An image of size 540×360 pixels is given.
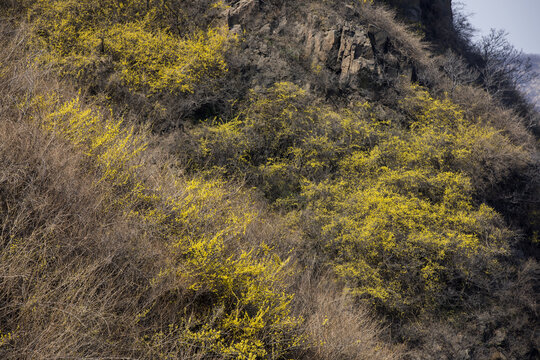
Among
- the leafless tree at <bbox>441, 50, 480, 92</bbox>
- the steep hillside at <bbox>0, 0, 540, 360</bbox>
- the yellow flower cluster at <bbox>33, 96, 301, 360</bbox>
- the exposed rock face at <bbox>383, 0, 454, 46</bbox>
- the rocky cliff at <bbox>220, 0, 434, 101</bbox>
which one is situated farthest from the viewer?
the exposed rock face at <bbox>383, 0, 454, 46</bbox>

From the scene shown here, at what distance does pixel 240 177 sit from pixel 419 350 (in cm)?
519

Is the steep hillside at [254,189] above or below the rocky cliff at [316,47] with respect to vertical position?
below

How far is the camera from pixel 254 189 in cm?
731

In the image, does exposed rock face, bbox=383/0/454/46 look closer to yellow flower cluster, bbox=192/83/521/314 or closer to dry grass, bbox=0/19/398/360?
yellow flower cluster, bbox=192/83/521/314

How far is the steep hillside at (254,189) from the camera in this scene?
257 centimetres

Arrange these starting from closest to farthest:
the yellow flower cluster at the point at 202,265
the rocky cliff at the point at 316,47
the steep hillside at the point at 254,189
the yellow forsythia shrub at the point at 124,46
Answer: the steep hillside at the point at 254,189
the yellow flower cluster at the point at 202,265
the yellow forsythia shrub at the point at 124,46
the rocky cliff at the point at 316,47

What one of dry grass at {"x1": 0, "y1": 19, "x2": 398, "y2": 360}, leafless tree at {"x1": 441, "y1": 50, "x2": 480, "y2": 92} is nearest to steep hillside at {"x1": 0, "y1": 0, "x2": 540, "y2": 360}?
dry grass at {"x1": 0, "y1": 19, "x2": 398, "y2": 360}

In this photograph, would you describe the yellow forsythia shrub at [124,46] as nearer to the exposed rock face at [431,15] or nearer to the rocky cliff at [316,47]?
the rocky cliff at [316,47]

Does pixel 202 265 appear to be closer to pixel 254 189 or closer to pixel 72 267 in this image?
pixel 72 267

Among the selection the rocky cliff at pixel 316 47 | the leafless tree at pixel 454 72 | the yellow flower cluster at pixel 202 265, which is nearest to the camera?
the yellow flower cluster at pixel 202 265

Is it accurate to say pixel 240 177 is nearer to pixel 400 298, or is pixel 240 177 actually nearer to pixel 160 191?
pixel 160 191

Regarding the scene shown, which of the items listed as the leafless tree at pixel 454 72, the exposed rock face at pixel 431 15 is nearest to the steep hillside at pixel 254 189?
the leafless tree at pixel 454 72

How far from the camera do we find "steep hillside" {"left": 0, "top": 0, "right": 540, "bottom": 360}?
8.43 feet

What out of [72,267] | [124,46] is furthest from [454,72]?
[72,267]
